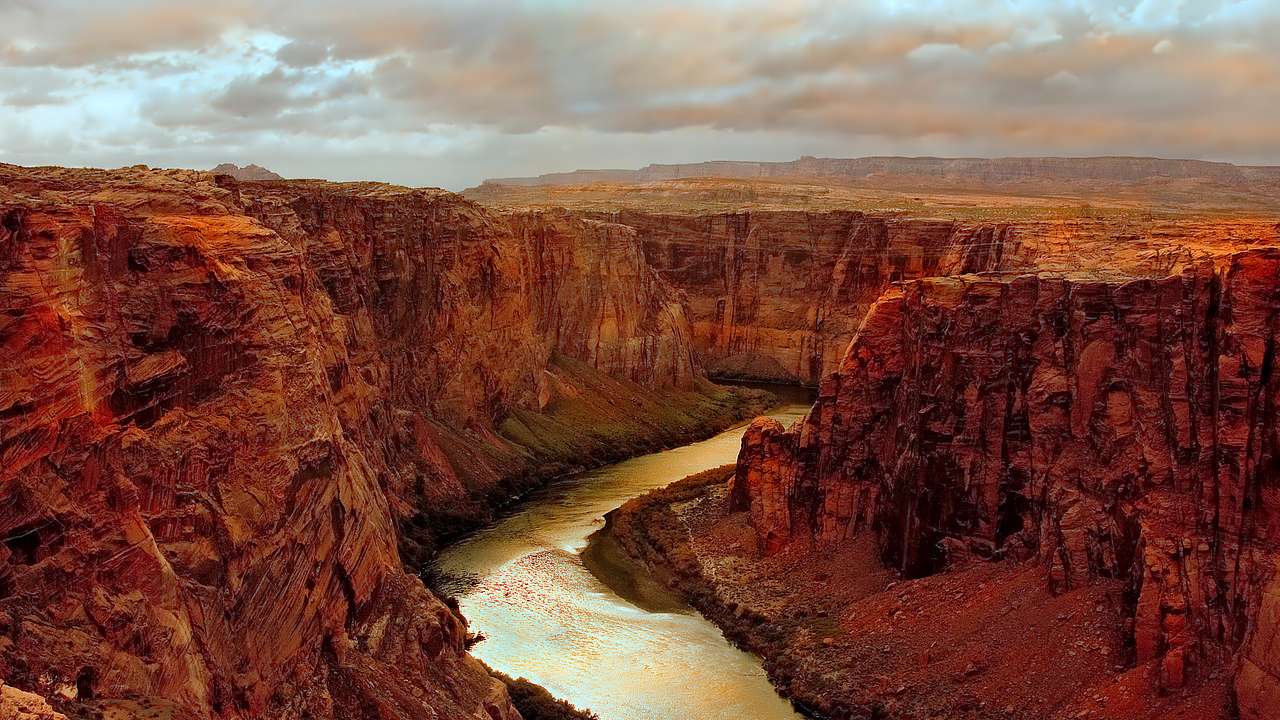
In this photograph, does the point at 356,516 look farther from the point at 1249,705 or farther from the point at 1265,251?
the point at 1265,251

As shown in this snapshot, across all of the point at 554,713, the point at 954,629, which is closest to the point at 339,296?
the point at 554,713

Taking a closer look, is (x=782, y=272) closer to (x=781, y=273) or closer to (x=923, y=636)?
(x=781, y=273)

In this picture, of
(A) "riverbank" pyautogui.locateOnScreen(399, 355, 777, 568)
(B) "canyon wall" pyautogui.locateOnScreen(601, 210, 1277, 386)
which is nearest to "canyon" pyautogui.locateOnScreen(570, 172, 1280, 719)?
(A) "riverbank" pyautogui.locateOnScreen(399, 355, 777, 568)

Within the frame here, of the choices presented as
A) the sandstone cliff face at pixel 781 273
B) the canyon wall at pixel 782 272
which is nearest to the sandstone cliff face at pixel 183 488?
the canyon wall at pixel 782 272

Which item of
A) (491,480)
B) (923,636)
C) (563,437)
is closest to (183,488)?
(923,636)

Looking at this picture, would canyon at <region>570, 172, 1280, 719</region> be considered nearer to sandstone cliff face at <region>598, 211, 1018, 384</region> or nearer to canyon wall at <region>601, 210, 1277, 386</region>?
canyon wall at <region>601, 210, 1277, 386</region>

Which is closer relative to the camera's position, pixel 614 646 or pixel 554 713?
pixel 554 713

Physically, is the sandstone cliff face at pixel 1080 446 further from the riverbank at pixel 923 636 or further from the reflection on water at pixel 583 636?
the reflection on water at pixel 583 636
